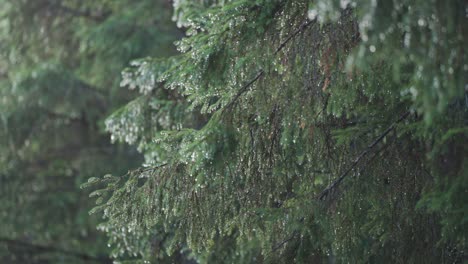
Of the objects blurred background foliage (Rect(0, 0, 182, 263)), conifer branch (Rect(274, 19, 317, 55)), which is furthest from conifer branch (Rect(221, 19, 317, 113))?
blurred background foliage (Rect(0, 0, 182, 263))

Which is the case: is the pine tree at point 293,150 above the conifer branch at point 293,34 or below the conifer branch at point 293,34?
below

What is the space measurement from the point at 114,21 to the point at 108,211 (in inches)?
192

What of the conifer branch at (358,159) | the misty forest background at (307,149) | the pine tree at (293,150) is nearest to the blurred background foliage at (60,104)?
the misty forest background at (307,149)

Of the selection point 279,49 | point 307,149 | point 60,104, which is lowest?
point 307,149

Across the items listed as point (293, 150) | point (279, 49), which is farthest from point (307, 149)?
point (279, 49)

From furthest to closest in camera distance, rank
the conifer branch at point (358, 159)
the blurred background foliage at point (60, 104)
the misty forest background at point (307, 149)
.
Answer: the blurred background foliage at point (60, 104)
the conifer branch at point (358, 159)
the misty forest background at point (307, 149)

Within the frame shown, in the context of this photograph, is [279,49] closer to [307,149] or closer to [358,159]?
[307,149]

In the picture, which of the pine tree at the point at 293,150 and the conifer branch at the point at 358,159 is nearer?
the pine tree at the point at 293,150

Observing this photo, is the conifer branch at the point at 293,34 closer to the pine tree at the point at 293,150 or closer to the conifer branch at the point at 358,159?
the pine tree at the point at 293,150

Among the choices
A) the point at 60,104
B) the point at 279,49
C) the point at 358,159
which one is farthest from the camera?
the point at 60,104

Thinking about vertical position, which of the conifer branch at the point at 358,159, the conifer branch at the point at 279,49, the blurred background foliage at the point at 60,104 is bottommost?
the conifer branch at the point at 358,159

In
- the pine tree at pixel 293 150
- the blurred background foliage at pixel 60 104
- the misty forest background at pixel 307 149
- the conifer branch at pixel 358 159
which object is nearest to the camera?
the misty forest background at pixel 307 149

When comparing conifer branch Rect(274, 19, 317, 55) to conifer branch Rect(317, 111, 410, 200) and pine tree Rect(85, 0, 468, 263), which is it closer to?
pine tree Rect(85, 0, 468, 263)

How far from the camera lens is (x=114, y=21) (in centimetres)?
838
